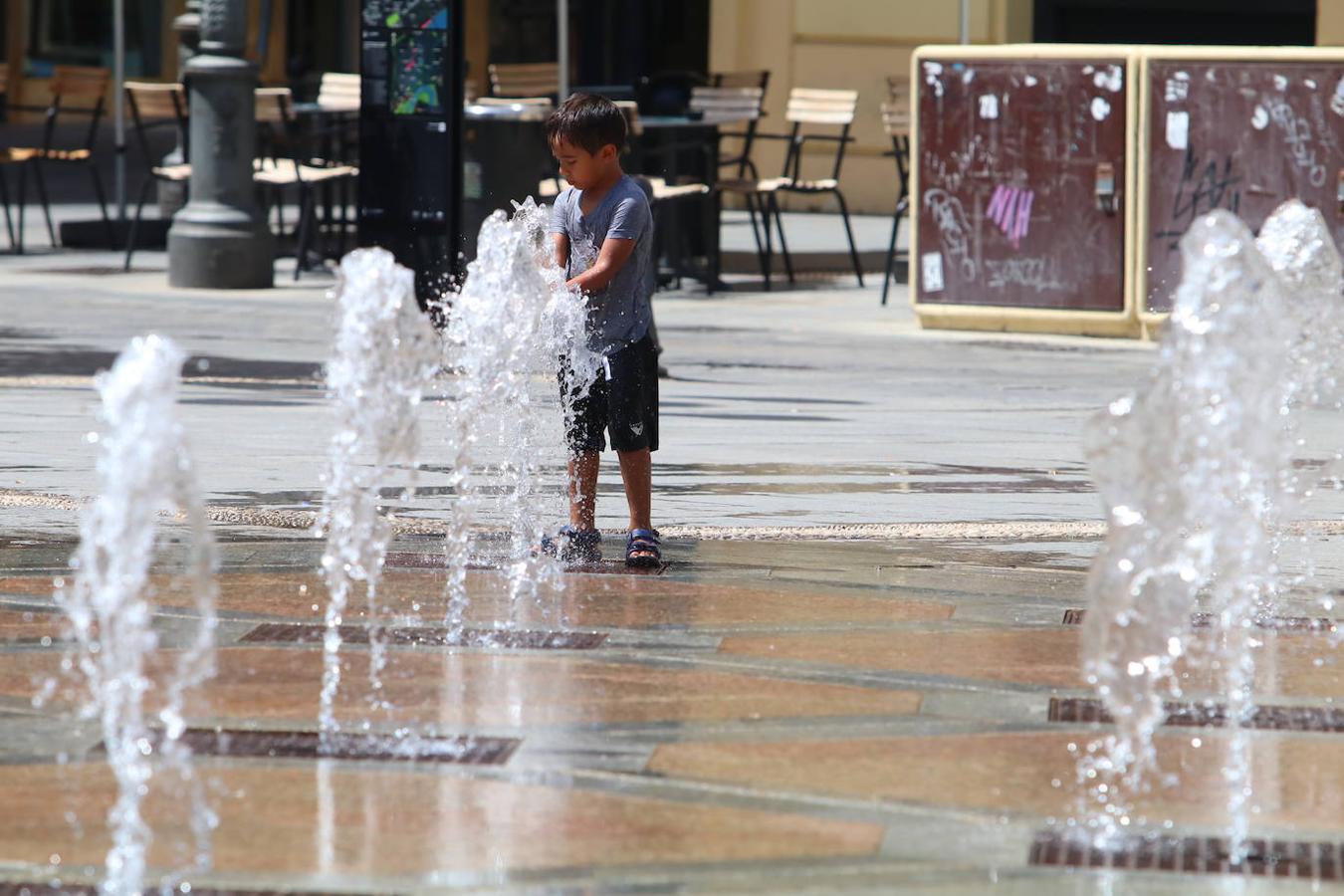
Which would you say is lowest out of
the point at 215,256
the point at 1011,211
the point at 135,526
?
the point at 215,256

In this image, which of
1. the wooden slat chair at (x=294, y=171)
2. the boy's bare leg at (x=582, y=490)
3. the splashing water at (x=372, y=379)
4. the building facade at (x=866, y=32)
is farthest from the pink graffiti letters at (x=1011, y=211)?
the splashing water at (x=372, y=379)

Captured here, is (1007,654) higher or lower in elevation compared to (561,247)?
lower

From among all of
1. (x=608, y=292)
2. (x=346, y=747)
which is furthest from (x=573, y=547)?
(x=346, y=747)

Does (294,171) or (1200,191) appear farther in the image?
(294,171)

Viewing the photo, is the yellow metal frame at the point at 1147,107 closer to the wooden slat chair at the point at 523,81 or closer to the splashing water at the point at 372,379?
the wooden slat chair at the point at 523,81

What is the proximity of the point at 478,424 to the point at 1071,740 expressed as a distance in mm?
4161

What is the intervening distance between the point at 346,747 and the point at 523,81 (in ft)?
44.0

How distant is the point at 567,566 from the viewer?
709 cm

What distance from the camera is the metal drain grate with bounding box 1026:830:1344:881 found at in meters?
4.16

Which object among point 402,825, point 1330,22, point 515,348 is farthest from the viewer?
point 1330,22

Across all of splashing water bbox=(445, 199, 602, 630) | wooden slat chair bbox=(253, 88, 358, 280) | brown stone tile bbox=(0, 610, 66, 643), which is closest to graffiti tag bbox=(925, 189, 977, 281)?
wooden slat chair bbox=(253, 88, 358, 280)

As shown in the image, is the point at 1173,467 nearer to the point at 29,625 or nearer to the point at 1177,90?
the point at 29,625

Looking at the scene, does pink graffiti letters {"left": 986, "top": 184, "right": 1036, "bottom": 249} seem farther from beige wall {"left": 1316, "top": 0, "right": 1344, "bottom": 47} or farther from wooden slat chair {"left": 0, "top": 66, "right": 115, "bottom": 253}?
beige wall {"left": 1316, "top": 0, "right": 1344, "bottom": 47}

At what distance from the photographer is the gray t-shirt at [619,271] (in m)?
7.07
